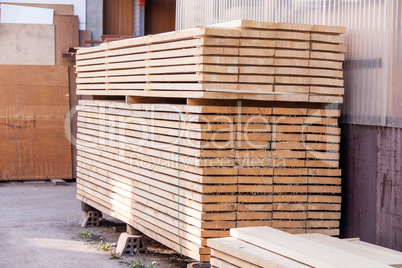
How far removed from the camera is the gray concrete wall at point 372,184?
18.8 ft

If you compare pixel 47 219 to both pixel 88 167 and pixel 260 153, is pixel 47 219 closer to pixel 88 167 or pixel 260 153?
pixel 88 167

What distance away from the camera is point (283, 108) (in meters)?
5.98

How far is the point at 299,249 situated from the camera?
4734mm

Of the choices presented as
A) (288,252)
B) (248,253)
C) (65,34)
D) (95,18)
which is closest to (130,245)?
(248,253)

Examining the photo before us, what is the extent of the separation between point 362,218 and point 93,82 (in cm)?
446

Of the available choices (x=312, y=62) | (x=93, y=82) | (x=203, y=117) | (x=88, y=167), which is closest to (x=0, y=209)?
(x=88, y=167)

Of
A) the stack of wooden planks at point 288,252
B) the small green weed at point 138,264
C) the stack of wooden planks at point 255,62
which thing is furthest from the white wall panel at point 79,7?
the stack of wooden planks at point 288,252

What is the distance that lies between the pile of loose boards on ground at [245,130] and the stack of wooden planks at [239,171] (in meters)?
0.01

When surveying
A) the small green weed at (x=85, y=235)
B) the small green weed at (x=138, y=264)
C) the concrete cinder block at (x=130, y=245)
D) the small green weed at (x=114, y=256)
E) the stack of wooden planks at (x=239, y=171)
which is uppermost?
the stack of wooden planks at (x=239, y=171)

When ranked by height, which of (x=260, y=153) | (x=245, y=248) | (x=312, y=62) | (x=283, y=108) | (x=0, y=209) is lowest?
(x=0, y=209)

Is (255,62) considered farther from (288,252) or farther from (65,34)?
(65,34)

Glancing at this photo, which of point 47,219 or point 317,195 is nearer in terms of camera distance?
point 317,195

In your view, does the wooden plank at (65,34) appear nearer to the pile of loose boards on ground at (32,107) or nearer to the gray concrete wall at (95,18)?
the pile of loose boards on ground at (32,107)

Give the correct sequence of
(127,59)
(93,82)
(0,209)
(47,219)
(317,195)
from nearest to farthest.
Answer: (317,195) < (127,59) < (93,82) < (47,219) < (0,209)
